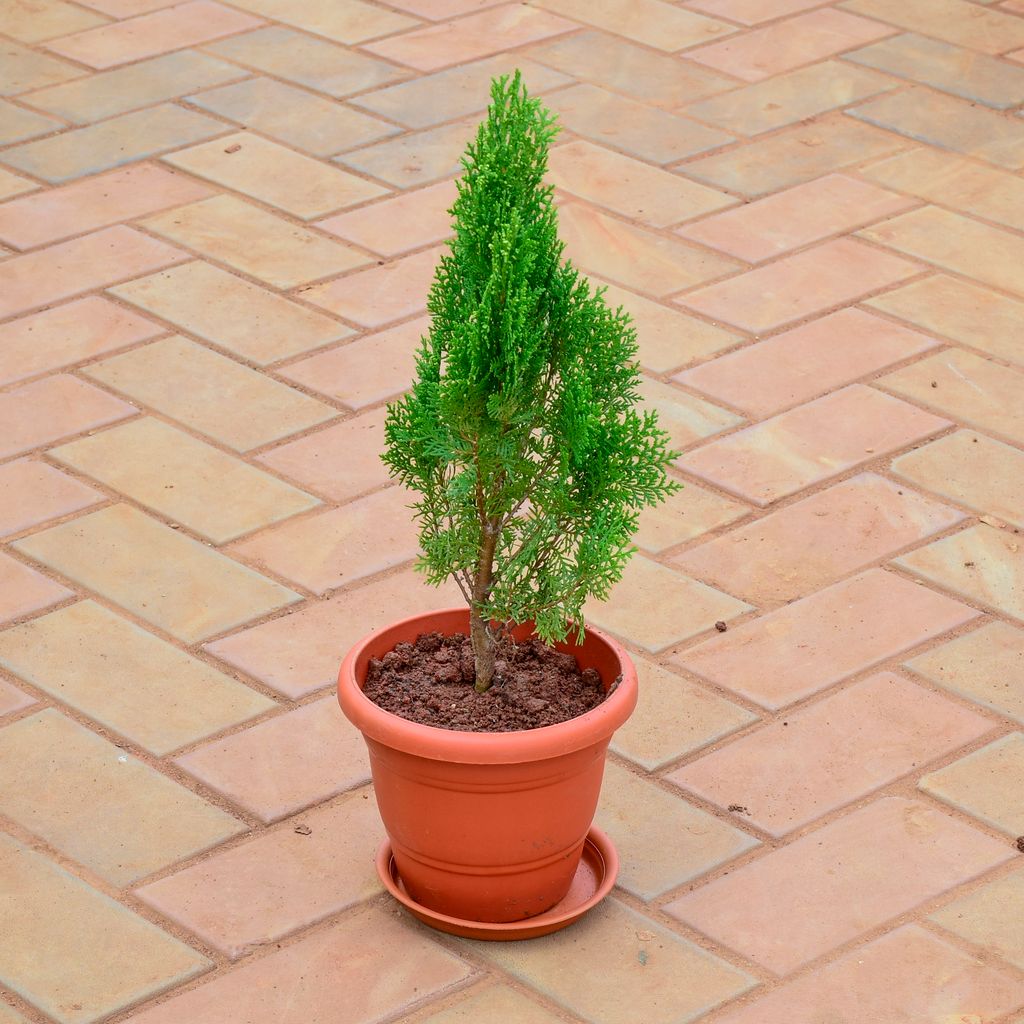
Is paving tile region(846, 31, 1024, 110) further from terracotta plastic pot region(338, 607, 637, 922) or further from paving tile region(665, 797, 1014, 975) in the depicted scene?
terracotta plastic pot region(338, 607, 637, 922)

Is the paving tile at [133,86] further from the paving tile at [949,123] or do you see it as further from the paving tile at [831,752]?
the paving tile at [831,752]

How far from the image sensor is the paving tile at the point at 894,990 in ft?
9.55

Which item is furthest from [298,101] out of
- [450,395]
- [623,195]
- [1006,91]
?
[450,395]

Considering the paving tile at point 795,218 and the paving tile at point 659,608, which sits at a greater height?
the paving tile at point 795,218

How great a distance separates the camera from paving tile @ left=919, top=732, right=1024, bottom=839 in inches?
132

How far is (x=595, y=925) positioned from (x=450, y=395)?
988 millimetres

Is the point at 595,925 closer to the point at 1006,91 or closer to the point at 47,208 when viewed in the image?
the point at 47,208

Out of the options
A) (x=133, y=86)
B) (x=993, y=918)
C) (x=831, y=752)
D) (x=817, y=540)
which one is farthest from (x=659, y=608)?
(x=133, y=86)

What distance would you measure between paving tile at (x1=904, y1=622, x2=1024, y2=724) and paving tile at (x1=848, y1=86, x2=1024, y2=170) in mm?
2526

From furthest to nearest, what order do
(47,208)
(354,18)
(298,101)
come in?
(354,18)
(298,101)
(47,208)

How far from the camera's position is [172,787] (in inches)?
134

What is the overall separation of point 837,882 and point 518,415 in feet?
3.51

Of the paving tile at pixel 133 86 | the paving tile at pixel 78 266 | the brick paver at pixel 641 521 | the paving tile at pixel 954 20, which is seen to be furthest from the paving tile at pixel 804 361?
the paving tile at pixel 133 86

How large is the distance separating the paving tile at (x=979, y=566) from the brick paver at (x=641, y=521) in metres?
0.01
